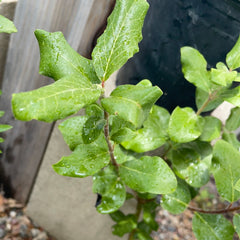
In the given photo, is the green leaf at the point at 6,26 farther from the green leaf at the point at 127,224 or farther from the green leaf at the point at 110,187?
the green leaf at the point at 127,224

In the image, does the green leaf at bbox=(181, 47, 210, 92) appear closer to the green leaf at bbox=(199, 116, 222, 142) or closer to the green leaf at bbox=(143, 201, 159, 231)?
the green leaf at bbox=(199, 116, 222, 142)

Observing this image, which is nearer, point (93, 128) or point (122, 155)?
point (93, 128)

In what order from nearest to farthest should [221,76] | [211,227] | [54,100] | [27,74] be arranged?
[54,100] → [221,76] → [211,227] → [27,74]

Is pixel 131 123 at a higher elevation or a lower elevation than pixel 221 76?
lower

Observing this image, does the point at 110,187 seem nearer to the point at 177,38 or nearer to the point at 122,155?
the point at 122,155

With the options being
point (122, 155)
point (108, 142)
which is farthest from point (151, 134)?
point (108, 142)

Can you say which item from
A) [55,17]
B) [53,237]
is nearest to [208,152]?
[55,17]

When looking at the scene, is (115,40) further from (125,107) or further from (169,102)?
(169,102)
